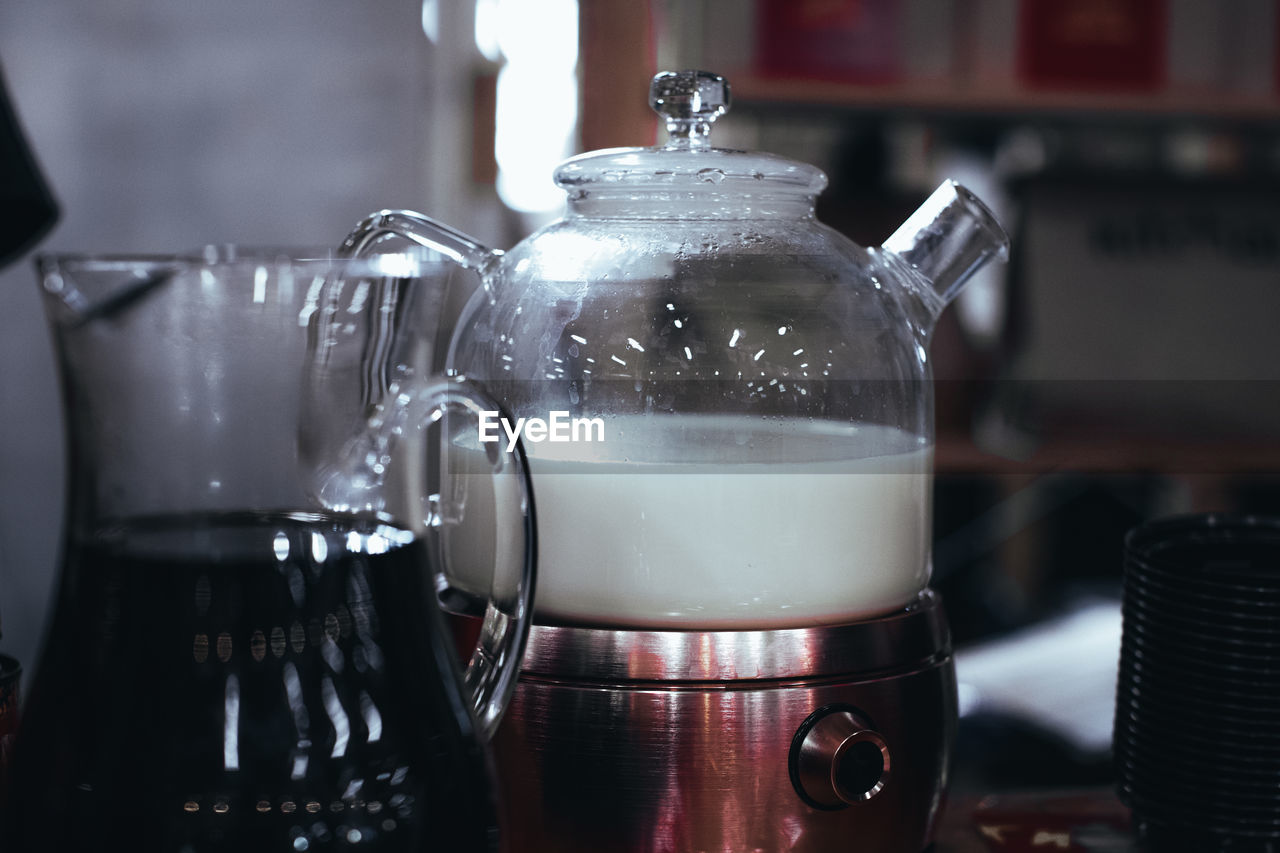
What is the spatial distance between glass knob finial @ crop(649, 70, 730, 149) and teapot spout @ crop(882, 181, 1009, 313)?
10 cm

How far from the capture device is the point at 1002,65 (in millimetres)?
1951

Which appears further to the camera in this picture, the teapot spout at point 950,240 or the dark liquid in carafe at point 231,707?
the teapot spout at point 950,240

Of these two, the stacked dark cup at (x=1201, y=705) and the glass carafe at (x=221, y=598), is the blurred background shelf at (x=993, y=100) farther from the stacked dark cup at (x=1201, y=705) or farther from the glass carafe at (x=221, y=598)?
the glass carafe at (x=221, y=598)

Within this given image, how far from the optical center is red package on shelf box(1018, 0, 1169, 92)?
193cm

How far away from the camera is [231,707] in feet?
1.17

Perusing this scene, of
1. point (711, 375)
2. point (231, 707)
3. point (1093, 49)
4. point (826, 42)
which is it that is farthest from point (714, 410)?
point (1093, 49)

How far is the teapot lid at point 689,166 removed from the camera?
1.84ft

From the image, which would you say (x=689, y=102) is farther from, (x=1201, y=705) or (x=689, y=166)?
(x=1201, y=705)

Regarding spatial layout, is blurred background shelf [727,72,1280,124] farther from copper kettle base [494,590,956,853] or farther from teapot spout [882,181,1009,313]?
copper kettle base [494,590,956,853]

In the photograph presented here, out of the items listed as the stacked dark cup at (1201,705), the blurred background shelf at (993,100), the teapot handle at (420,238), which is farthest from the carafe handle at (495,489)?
the blurred background shelf at (993,100)

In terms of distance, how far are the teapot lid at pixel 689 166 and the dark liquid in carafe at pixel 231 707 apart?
236mm

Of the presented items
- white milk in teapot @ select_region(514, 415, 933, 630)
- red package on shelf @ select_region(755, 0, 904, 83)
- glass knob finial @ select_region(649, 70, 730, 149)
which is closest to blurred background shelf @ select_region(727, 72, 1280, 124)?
red package on shelf @ select_region(755, 0, 904, 83)

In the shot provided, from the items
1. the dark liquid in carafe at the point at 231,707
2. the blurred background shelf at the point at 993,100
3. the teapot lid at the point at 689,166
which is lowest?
the dark liquid in carafe at the point at 231,707

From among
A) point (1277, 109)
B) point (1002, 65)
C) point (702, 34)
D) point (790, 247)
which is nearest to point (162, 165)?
point (702, 34)
